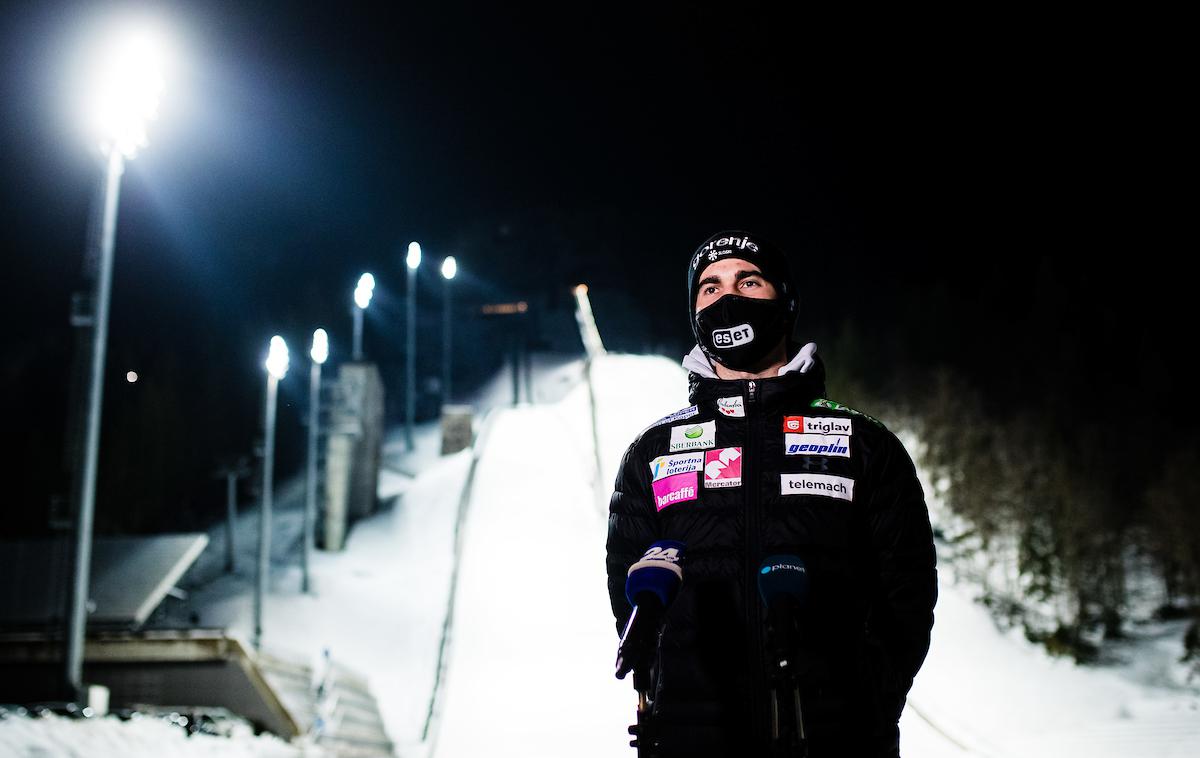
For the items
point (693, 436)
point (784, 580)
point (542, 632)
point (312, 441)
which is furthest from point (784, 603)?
point (312, 441)

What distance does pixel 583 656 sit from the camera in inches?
501

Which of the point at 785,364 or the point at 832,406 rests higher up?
the point at 785,364

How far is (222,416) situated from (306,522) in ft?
148

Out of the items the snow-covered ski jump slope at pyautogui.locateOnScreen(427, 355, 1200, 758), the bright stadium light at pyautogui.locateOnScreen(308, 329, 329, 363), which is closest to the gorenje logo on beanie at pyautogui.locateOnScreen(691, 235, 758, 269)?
the snow-covered ski jump slope at pyautogui.locateOnScreen(427, 355, 1200, 758)

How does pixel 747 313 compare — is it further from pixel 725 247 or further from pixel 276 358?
pixel 276 358

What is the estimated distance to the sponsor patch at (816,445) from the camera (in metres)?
2.87

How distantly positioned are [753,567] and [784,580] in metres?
0.37

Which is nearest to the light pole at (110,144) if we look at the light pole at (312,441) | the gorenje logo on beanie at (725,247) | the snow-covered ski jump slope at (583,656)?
the snow-covered ski jump slope at (583,656)

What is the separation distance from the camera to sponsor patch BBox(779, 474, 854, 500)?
2777 millimetres

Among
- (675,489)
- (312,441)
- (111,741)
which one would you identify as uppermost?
(675,489)

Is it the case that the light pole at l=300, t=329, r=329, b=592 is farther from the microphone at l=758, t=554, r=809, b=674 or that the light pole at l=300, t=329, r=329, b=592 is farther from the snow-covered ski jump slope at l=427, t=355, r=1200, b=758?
the microphone at l=758, t=554, r=809, b=674

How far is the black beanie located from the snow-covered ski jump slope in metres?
7.72

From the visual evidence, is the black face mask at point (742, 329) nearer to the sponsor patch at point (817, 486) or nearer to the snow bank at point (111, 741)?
the sponsor patch at point (817, 486)

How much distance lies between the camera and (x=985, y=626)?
24297mm
